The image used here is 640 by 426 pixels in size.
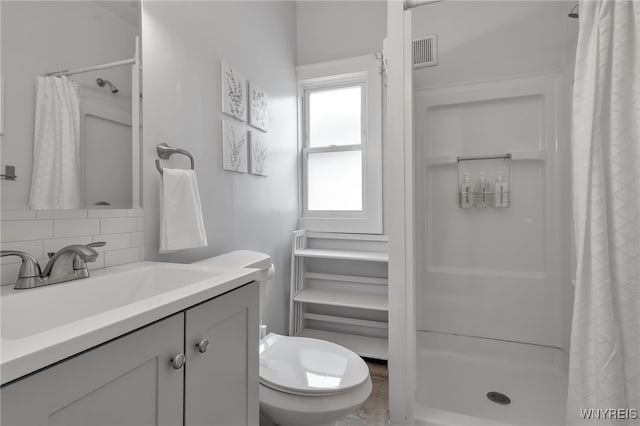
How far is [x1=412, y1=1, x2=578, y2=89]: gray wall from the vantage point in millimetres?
1852

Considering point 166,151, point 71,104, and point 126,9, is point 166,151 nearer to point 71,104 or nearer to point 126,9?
point 71,104

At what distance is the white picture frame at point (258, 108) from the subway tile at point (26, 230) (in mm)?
1129

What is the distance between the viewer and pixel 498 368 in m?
1.84

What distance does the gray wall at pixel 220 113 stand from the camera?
1.15 metres

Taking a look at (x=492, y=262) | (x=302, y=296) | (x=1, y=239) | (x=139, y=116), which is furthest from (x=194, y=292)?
(x=492, y=262)

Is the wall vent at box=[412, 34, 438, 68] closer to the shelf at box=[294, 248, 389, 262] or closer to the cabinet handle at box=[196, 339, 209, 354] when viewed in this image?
the shelf at box=[294, 248, 389, 262]

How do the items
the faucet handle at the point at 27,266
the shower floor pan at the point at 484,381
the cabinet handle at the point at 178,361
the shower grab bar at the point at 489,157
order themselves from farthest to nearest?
the shower grab bar at the point at 489,157 < the shower floor pan at the point at 484,381 < the faucet handle at the point at 27,266 < the cabinet handle at the point at 178,361

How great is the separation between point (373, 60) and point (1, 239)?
7.20 feet

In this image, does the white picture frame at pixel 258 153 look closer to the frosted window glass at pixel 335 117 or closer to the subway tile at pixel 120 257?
the frosted window glass at pixel 335 117

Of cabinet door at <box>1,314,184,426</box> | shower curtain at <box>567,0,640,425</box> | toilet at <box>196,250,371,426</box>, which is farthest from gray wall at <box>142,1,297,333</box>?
shower curtain at <box>567,0,640,425</box>

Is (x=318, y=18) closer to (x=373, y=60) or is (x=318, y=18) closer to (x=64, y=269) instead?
(x=373, y=60)

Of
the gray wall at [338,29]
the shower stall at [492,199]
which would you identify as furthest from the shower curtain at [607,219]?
the gray wall at [338,29]

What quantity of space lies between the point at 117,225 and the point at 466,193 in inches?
74.2

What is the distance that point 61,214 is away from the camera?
0.86m
